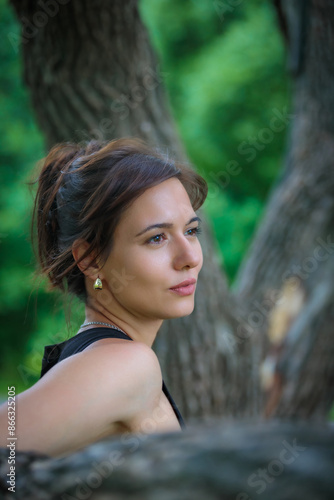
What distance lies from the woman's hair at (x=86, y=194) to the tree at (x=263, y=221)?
1.13m

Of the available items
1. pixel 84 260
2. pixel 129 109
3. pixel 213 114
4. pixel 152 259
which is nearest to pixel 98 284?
pixel 84 260

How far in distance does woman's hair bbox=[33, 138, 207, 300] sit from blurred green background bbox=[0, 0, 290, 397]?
5.73m

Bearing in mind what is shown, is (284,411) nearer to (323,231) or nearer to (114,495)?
(323,231)

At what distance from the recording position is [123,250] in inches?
65.8

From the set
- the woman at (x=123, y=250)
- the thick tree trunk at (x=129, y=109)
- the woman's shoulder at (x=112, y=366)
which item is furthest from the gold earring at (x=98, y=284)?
the thick tree trunk at (x=129, y=109)

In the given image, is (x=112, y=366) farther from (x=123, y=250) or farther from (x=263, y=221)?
(x=263, y=221)

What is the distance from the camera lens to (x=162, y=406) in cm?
155

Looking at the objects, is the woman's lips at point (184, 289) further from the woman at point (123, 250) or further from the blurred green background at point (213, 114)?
the blurred green background at point (213, 114)

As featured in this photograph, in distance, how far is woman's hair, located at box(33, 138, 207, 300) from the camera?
5.51 ft

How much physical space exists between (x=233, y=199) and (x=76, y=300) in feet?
20.3

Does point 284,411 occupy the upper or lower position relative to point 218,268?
lower

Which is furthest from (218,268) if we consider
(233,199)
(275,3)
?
(233,199)

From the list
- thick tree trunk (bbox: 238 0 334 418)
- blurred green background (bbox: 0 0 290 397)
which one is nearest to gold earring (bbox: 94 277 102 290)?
thick tree trunk (bbox: 238 0 334 418)

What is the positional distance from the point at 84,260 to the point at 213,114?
6857 millimetres
